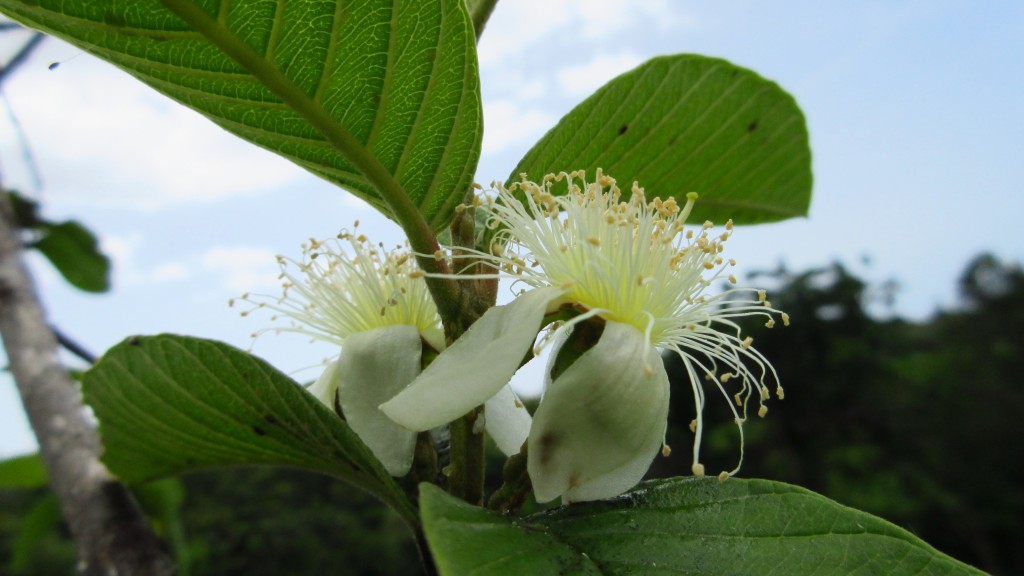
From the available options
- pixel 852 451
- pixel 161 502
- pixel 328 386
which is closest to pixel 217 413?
pixel 328 386

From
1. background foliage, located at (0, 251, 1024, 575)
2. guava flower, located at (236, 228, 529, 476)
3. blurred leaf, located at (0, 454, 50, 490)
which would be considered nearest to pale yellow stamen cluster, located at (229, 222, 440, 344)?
guava flower, located at (236, 228, 529, 476)

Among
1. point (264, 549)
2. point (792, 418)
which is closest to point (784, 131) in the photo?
point (264, 549)

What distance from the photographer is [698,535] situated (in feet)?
2.37

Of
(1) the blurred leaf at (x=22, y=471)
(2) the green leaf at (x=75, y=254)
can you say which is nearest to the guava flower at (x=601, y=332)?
(1) the blurred leaf at (x=22, y=471)

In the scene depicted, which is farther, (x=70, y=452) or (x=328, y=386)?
(x=70, y=452)

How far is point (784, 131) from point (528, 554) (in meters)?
0.91

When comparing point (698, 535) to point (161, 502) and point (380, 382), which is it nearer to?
point (380, 382)

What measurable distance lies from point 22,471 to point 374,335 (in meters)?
1.74

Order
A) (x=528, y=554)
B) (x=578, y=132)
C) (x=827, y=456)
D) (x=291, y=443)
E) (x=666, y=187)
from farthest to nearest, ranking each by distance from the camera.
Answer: (x=827, y=456) < (x=666, y=187) < (x=578, y=132) < (x=291, y=443) < (x=528, y=554)

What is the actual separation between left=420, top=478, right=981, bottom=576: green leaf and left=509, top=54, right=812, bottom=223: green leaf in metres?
0.47

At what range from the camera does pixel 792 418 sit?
28594 millimetres

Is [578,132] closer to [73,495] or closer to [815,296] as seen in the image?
[73,495]

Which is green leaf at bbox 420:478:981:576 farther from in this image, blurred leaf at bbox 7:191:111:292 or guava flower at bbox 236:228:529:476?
blurred leaf at bbox 7:191:111:292

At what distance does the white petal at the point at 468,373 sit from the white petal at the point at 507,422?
0.62 feet
